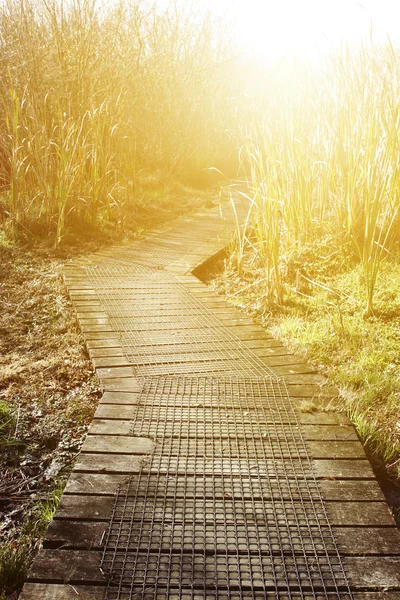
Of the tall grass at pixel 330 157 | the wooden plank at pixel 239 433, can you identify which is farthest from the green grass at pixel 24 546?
the tall grass at pixel 330 157

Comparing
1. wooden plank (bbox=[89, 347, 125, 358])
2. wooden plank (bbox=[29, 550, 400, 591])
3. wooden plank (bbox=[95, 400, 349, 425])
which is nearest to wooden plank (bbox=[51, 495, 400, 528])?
wooden plank (bbox=[29, 550, 400, 591])

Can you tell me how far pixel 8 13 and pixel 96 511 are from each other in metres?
5.70

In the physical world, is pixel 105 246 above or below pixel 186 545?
below

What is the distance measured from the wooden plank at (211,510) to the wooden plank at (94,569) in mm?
131

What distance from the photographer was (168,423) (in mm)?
1988

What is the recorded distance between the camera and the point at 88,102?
4.88m

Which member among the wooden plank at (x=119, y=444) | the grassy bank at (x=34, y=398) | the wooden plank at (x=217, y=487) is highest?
the wooden plank at (x=217, y=487)

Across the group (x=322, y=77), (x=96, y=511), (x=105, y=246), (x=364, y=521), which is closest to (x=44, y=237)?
(x=105, y=246)

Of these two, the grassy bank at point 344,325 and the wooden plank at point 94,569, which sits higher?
the wooden plank at point 94,569

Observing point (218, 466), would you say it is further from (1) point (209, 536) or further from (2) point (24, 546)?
(2) point (24, 546)

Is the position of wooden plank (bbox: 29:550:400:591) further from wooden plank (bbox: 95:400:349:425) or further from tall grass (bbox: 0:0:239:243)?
tall grass (bbox: 0:0:239:243)

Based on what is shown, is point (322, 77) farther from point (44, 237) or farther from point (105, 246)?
point (44, 237)

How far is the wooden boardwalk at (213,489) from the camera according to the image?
131 centimetres

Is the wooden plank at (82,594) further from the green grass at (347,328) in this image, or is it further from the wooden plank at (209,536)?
the green grass at (347,328)
